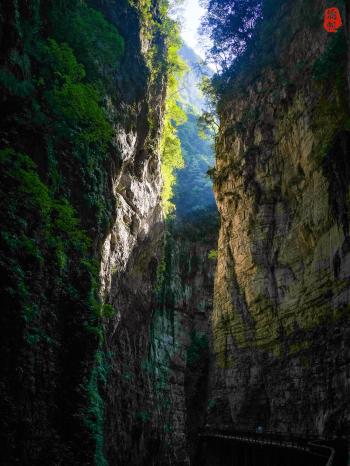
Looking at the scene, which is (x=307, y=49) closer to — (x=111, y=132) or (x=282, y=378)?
(x=111, y=132)

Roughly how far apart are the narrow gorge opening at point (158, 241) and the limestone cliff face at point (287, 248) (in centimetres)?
9

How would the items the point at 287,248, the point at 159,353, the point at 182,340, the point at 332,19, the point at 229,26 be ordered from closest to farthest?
the point at 332,19 < the point at 287,248 < the point at 159,353 < the point at 229,26 < the point at 182,340

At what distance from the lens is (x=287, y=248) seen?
60.7 ft

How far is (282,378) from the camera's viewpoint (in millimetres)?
16906

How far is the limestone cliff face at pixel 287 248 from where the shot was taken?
46.4 feet

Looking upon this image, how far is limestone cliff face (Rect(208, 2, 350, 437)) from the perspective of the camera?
1414 cm

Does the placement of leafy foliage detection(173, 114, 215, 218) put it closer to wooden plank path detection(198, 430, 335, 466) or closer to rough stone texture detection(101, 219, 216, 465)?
rough stone texture detection(101, 219, 216, 465)

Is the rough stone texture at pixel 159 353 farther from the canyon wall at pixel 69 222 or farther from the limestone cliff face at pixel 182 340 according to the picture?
the canyon wall at pixel 69 222

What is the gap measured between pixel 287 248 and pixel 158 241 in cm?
978

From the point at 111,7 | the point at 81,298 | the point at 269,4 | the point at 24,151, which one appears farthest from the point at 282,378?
the point at 269,4

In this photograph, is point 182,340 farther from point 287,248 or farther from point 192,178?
point 192,178

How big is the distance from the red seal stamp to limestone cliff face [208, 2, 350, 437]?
794 millimetres

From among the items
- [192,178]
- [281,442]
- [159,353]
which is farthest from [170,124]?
[281,442]

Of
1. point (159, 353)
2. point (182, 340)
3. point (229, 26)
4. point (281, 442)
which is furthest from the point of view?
point (182, 340)
